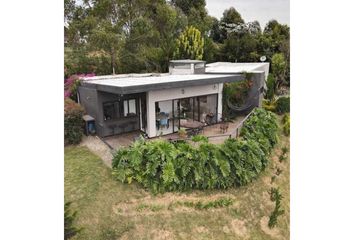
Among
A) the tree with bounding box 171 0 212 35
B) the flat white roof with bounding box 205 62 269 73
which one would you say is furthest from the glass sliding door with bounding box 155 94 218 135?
the tree with bounding box 171 0 212 35

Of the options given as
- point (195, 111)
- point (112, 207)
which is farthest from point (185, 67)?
point (112, 207)

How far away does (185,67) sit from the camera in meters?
11.0

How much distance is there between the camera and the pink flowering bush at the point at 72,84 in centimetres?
884

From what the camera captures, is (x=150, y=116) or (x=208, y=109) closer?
(x=150, y=116)

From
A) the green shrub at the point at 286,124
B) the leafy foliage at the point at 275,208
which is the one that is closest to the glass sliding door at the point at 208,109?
the green shrub at the point at 286,124

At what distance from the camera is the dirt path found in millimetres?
7379

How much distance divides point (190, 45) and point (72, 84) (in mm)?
4174

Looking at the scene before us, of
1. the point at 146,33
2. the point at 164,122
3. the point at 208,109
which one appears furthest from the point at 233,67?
the point at 146,33

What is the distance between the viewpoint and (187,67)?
11000 mm

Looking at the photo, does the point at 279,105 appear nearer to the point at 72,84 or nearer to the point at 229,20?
the point at 229,20

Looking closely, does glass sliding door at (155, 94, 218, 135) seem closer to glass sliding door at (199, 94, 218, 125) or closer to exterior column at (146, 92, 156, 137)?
glass sliding door at (199, 94, 218, 125)
